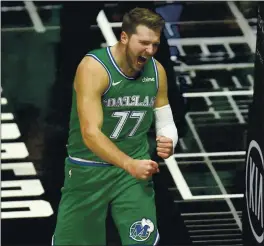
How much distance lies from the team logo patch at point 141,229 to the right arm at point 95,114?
0.43 meters

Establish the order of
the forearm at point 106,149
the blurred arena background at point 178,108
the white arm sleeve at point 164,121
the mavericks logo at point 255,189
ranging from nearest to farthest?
the forearm at point 106,149
the white arm sleeve at point 164,121
the mavericks logo at point 255,189
the blurred arena background at point 178,108

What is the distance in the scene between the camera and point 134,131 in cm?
535

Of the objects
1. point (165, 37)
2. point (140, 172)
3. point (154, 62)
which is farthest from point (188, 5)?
point (140, 172)

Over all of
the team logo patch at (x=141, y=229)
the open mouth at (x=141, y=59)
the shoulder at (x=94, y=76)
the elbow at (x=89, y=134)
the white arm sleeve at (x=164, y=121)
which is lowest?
the team logo patch at (x=141, y=229)

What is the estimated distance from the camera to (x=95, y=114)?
507 centimetres

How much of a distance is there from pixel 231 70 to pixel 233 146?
44 centimetres

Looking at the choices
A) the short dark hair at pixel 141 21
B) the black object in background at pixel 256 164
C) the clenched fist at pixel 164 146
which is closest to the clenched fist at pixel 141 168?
the clenched fist at pixel 164 146

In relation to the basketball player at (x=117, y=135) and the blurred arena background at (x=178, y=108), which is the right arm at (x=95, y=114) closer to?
the basketball player at (x=117, y=135)

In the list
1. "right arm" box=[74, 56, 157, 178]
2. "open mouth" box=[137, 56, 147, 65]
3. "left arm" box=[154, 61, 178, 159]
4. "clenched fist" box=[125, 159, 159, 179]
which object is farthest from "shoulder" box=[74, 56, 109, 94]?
"clenched fist" box=[125, 159, 159, 179]

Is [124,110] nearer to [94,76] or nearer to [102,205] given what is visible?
[94,76]

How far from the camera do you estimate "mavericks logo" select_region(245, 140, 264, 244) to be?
562 cm

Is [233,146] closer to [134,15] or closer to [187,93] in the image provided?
[187,93]

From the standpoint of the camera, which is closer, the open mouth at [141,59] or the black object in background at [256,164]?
the open mouth at [141,59]

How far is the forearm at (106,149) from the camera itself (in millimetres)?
4977
